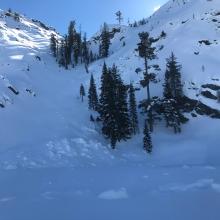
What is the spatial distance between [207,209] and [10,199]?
46.3 feet

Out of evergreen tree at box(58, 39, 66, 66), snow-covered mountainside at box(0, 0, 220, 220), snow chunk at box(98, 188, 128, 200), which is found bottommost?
snow chunk at box(98, 188, 128, 200)

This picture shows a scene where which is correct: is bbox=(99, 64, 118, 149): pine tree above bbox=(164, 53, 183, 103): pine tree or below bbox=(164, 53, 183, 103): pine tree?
below

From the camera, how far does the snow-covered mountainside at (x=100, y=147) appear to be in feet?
87.3

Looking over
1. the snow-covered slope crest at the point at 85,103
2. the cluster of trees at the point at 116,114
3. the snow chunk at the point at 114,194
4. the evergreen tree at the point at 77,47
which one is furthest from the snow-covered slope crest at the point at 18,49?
the snow chunk at the point at 114,194

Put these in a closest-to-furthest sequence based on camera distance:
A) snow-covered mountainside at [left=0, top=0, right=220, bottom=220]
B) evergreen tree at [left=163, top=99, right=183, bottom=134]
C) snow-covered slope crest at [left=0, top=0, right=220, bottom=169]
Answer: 1. snow-covered mountainside at [left=0, top=0, right=220, bottom=220]
2. snow-covered slope crest at [left=0, top=0, right=220, bottom=169]
3. evergreen tree at [left=163, top=99, right=183, bottom=134]

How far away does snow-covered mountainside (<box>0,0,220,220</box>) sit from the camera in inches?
1048

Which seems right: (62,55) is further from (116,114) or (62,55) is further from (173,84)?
(116,114)

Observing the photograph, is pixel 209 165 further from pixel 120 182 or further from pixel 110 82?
pixel 110 82

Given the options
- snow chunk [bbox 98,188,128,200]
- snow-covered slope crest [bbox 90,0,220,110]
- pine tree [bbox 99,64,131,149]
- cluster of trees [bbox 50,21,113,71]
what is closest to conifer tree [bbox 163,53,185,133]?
snow-covered slope crest [bbox 90,0,220,110]

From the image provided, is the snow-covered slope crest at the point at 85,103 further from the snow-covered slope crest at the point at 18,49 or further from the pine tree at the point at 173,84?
the pine tree at the point at 173,84

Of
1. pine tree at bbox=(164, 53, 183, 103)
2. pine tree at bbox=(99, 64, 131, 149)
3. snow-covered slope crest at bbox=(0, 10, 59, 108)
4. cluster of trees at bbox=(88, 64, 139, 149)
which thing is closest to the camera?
pine tree at bbox=(99, 64, 131, 149)

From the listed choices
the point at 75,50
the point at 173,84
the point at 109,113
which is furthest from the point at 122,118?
the point at 75,50

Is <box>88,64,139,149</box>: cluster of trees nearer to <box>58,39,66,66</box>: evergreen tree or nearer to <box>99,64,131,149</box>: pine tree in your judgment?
<box>99,64,131,149</box>: pine tree

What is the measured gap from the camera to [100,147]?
51000mm
